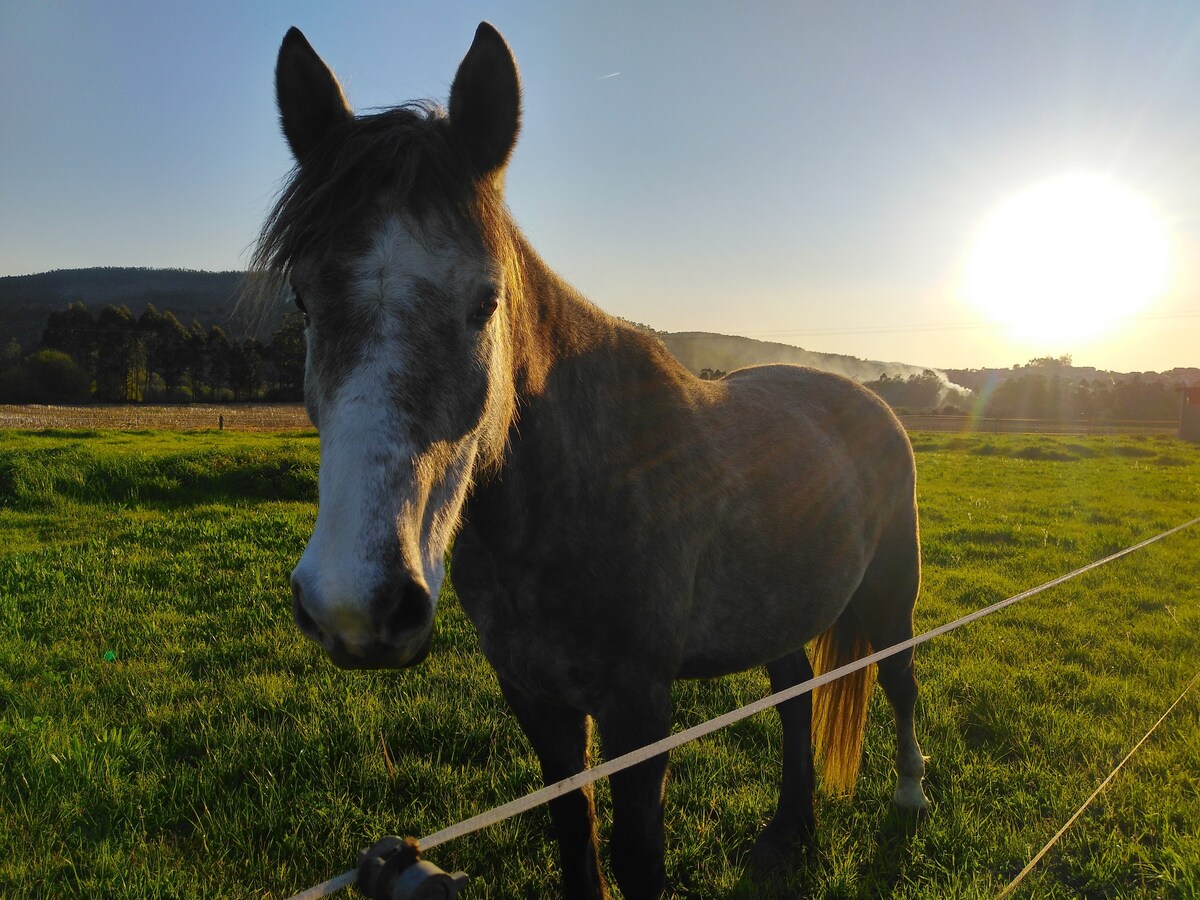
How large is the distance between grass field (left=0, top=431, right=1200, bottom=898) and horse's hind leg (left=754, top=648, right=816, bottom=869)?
117 millimetres

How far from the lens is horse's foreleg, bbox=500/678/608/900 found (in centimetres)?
243

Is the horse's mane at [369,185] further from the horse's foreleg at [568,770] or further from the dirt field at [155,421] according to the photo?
the dirt field at [155,421]

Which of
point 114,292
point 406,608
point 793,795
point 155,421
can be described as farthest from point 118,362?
point 114,292

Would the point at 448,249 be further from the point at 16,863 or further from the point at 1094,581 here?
the point at 1094,581

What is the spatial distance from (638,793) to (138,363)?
8389cm

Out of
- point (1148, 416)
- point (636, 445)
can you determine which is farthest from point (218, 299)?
point (636, 445)

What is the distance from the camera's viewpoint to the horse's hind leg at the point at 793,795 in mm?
3090

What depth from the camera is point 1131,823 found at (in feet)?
10.6

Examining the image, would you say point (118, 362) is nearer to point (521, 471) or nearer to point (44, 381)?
point (44, 381)

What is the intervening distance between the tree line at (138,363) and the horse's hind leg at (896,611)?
65.2 metres

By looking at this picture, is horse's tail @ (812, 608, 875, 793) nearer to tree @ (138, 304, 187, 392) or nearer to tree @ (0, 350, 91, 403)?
tree @ (0, 350, 91, 403)

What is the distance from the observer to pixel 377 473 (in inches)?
50.9

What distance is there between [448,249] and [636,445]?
0.93 meters

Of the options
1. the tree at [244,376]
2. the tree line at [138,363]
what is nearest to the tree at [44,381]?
the tree line at [138,363]
